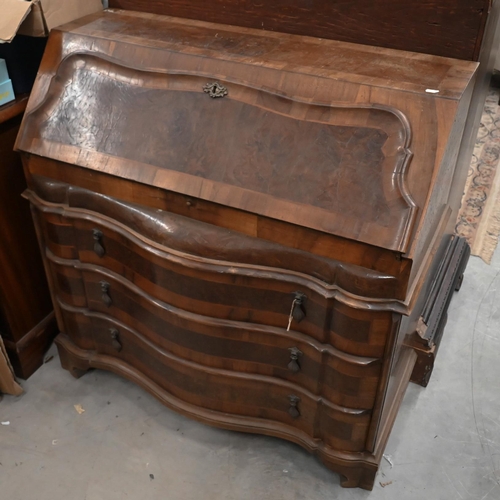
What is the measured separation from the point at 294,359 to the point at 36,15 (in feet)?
3.87

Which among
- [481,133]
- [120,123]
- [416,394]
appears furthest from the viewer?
[481,133]

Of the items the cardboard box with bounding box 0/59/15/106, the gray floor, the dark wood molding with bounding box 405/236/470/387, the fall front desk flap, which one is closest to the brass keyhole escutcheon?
the fall front desk flap

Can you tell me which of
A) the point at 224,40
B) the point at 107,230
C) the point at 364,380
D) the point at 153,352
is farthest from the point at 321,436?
the point at 224,40

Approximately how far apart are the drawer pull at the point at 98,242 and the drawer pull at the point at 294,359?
0.59 m

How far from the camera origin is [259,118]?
1.40 meters

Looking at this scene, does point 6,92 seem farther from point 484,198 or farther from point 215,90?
point 484,198

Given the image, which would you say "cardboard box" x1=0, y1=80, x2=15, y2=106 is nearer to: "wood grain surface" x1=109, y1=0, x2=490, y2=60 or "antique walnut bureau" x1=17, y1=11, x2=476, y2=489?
"antique walnut bureau" x1=17, y1=11, x2=476, y2=489

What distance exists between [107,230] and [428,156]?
2.81 ft

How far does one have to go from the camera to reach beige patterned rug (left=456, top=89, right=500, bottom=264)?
2.76 meters

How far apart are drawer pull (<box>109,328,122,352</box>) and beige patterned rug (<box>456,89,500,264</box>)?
1688 mm

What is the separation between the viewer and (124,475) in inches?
70.1

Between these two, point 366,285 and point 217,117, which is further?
point 217,117

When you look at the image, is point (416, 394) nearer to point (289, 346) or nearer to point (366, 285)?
point (289, 346)

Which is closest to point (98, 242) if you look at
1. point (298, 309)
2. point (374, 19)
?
point (298, 309)
